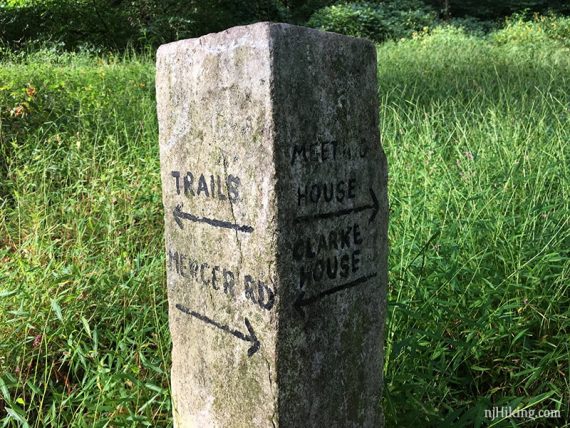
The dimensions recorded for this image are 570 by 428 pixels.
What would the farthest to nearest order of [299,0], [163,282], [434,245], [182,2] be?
[299,0] < [182,2] < [163,282] < [434,245]

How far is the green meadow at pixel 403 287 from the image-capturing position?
172cm

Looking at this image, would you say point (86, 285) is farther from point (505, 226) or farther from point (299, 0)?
point (299, 0)

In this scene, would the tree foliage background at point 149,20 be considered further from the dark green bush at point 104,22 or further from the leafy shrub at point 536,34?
the leafy shrub at point 536,34

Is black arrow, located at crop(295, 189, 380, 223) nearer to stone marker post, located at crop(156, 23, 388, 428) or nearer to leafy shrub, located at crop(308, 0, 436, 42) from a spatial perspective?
stone marker post, located at crop(156, 23, 388, 428)

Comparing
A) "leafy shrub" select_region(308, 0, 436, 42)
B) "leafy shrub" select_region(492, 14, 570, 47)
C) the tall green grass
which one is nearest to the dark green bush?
"leafy shrub" select_region(308, 0, 436, 42)

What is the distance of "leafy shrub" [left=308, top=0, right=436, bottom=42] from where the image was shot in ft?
37.2

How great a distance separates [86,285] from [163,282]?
292mm

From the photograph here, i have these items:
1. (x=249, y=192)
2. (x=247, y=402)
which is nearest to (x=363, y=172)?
(x=249, y=192)

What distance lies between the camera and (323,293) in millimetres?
1240

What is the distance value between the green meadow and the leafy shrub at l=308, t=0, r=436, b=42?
8.56 m

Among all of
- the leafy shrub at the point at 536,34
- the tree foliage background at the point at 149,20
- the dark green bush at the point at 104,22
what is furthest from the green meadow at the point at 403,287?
the leafy shrub at the point at 536,34

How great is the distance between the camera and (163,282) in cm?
222

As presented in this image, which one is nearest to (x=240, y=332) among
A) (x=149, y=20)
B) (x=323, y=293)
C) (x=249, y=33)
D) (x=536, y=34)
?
(x=323, y=293)

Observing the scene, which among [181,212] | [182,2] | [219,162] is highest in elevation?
[182,2]
